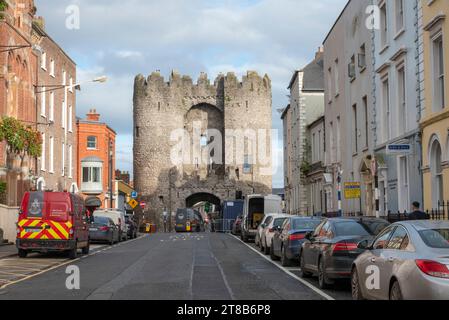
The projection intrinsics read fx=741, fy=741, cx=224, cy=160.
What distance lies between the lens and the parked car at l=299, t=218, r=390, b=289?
14258mm

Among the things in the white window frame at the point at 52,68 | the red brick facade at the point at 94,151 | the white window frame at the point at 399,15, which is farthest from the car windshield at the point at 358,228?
the red brick facade at the point at 94,151

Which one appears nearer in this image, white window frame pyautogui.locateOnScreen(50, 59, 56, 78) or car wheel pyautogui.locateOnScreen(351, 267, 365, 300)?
car wheel pyautogui.locateOnScreen(351, 267, 365, 300)

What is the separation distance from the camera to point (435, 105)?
22.2 meters

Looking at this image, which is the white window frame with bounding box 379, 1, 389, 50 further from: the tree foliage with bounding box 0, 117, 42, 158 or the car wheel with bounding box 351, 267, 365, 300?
the car wheel with bounding box 351, 267, 365, 300

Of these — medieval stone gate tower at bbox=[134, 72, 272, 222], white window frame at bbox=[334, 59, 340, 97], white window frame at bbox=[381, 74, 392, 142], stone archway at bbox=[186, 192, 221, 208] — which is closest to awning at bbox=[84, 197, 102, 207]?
medieval stone gate tower at bbox=[134, 72, 272, 222]

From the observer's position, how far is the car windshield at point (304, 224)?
20.6m

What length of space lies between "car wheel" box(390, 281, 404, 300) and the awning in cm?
5211

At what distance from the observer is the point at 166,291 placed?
13.9 meters

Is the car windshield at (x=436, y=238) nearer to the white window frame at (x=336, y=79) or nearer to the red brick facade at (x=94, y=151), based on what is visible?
the white window frame at (x=336, y=79)

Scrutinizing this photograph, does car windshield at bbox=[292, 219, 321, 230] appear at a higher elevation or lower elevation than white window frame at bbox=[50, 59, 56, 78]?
lower

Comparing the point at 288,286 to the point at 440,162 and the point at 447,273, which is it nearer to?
the point at 447,273

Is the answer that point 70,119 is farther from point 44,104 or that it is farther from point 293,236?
point 293,236

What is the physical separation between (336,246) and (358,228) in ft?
4.03

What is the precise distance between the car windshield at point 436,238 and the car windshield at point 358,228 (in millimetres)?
4842
